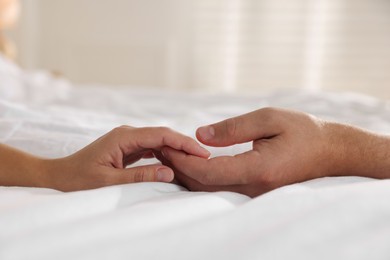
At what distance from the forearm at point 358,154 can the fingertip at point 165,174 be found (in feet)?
0.69

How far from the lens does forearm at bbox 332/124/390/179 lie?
821mm

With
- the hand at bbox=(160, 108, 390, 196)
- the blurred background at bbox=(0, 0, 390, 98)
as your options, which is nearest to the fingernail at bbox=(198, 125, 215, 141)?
the hand at bbox=(160, 108, 390, 196)

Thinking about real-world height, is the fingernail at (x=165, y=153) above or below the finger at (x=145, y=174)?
above

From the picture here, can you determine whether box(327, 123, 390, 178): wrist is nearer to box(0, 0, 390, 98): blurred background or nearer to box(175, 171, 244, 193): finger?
box(175, 171, 244, 193): finger

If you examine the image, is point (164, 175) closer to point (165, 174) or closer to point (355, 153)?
point (165, 174)

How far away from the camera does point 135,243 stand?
54 cm

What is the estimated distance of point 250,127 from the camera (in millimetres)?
787

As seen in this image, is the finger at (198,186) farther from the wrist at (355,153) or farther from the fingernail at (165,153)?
the wrist at (355,153)

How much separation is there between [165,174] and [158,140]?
0.04 metres

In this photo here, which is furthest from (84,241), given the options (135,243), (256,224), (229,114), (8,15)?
(8,15)

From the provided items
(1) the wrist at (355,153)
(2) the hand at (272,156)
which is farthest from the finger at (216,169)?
(1) the wrist at (355,153)

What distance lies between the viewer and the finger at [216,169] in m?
0.76

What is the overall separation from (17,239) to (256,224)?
0.70 ft

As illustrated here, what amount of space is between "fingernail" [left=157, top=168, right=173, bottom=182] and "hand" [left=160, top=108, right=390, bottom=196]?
0.02 meters
